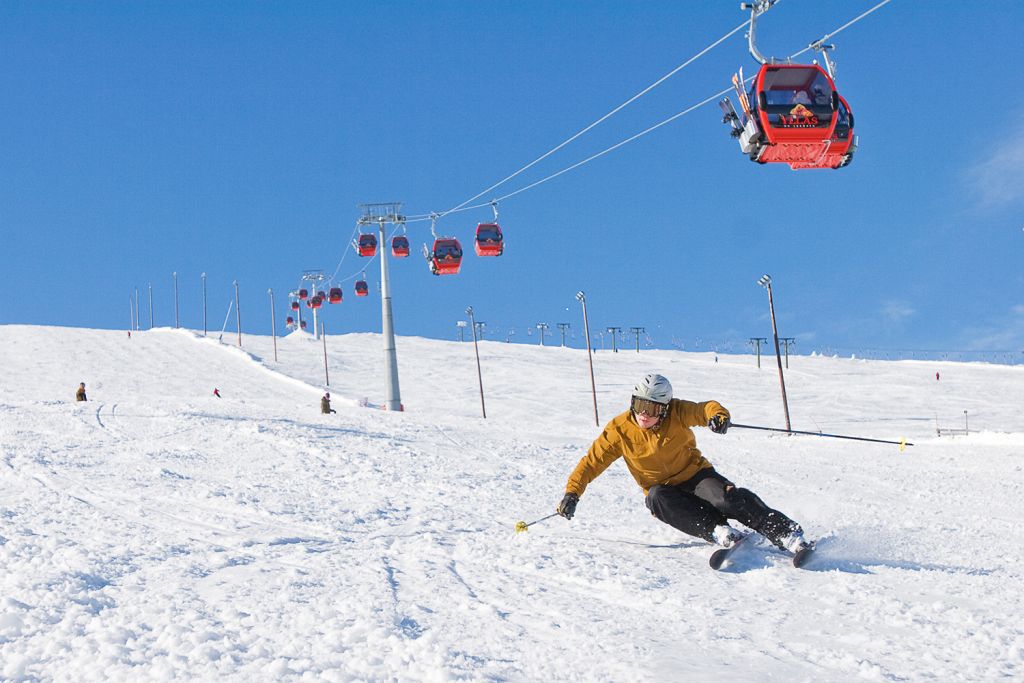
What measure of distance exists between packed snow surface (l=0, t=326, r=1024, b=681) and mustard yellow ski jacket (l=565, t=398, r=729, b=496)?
0.49 metres

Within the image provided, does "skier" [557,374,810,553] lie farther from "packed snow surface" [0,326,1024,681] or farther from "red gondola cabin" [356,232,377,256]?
"red gondola cabin" [356,232,377,256]

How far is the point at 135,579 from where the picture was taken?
5199mm

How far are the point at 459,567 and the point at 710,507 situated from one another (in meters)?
1.67

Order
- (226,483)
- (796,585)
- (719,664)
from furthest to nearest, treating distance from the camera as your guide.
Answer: (226,483) < (796,585) < (719,664)

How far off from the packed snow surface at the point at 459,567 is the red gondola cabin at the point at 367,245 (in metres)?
22.8

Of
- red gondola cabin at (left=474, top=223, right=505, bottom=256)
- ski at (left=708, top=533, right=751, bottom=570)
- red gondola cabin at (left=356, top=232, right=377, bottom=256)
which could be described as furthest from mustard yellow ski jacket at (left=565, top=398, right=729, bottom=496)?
red gondola cabin at (left=356, top=232, right=377, bottom=256)

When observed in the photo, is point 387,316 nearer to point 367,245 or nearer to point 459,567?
point 367,245

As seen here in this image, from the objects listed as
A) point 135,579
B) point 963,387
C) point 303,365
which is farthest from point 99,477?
point 963,387

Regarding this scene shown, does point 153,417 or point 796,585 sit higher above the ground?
point 153,417

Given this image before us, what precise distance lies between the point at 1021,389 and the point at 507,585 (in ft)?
208

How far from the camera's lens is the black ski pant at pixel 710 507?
5.54 m

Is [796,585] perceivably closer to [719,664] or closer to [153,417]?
[719,664]

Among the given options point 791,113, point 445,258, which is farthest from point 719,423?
point 445,258

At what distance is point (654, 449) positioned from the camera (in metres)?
6.02
